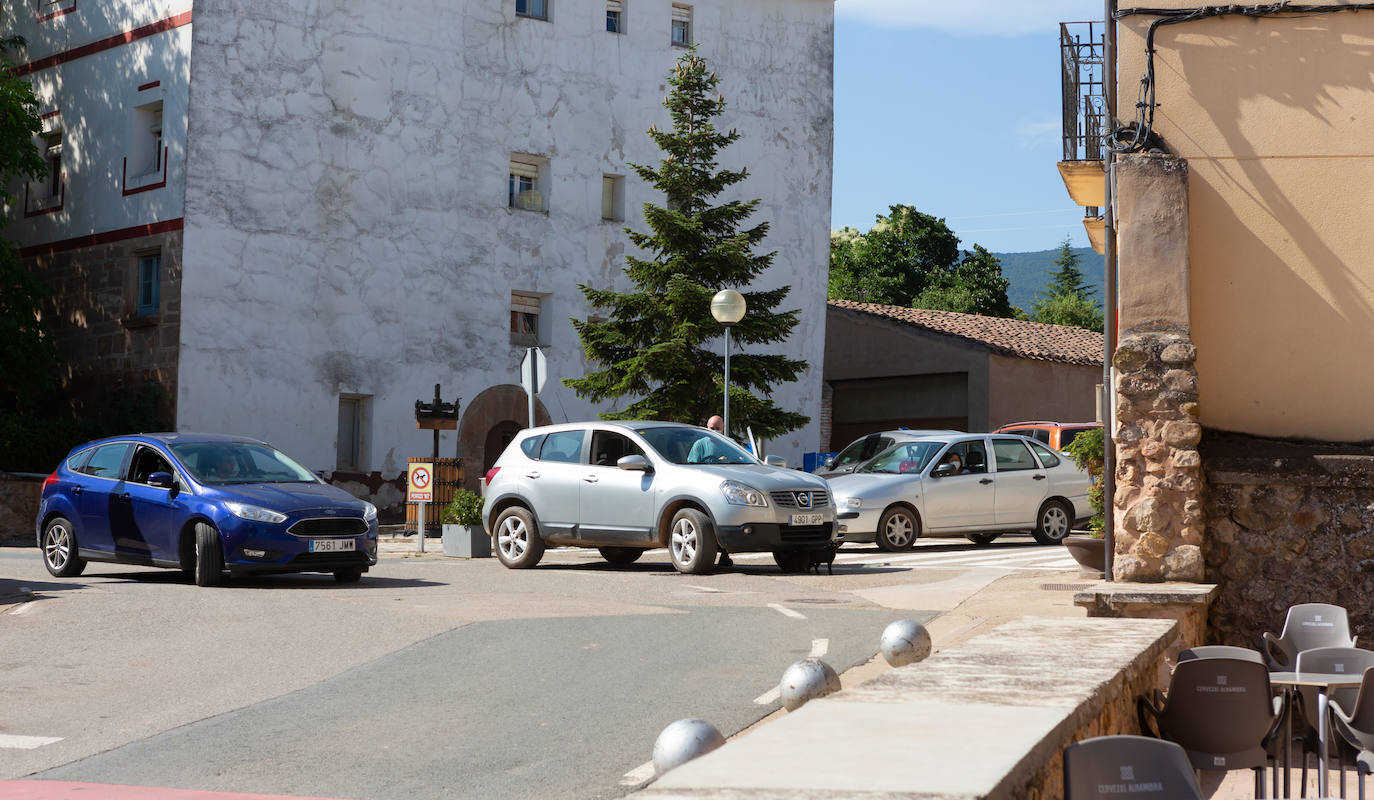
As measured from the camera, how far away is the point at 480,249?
31.9 metres

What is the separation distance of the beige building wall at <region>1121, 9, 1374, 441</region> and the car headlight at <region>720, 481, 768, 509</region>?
652 centimetres

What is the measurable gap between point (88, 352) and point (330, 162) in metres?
6.43

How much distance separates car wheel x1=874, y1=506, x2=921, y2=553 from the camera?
2089 cm

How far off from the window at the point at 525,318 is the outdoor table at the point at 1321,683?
26.5 m

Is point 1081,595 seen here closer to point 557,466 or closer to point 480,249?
point 557,466

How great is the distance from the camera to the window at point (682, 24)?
3541 centimetres

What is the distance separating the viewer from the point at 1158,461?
973 centimetres

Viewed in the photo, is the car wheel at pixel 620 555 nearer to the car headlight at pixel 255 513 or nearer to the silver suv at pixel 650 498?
the silver suv at pixel 650 498

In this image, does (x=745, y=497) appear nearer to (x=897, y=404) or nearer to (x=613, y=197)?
(x=613, y=197)

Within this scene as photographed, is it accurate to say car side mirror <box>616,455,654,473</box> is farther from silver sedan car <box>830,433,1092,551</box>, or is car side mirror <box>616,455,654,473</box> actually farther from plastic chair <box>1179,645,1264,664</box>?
plastic chair <box>1179,645,1264,664</box>

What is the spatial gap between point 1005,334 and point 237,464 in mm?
28403

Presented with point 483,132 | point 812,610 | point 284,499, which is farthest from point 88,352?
point 812,610

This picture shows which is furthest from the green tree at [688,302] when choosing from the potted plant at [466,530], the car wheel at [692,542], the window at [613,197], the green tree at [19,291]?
the green tree at [19,291]

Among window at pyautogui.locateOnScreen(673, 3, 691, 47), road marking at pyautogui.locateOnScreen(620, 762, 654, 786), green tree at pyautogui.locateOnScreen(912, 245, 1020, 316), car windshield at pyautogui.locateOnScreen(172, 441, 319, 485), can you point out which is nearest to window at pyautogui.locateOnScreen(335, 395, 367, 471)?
window at pyautogui.locateOnScreen(673, 3, 691, 47)
